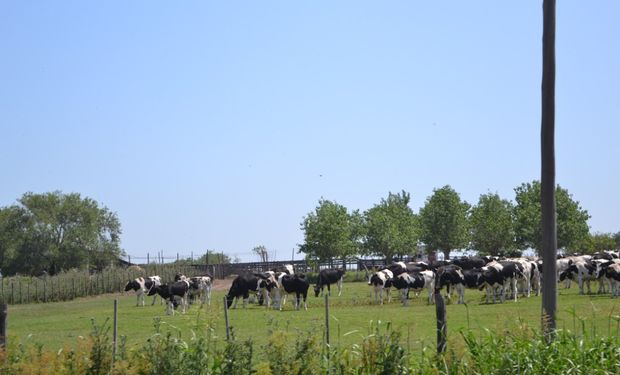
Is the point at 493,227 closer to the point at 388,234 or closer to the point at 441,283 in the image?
the point at 388,234

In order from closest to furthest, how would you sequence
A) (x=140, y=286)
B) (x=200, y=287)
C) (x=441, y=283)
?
(x=441, y=283) → (x=200, y=287) → (x=140, y=286)

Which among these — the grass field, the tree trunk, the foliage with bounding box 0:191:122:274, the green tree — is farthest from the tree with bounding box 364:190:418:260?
the tree trunk

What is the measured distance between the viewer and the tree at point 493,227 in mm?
83625

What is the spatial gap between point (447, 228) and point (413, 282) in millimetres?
48665

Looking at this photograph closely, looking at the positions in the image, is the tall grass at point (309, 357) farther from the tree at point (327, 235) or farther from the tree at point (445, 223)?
the tree at point (445, 223)

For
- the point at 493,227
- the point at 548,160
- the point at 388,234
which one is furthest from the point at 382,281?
the point at 493,227

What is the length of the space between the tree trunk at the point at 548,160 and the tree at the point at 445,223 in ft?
243

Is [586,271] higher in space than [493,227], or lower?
lower

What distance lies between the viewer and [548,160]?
13.6m

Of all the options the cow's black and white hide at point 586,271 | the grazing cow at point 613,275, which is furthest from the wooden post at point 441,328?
the cow's black and white hide at point 586,271

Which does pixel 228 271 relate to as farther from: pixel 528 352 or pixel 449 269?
pixel 528 352

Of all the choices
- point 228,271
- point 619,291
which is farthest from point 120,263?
point 619,291

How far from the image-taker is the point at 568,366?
11.0 metres

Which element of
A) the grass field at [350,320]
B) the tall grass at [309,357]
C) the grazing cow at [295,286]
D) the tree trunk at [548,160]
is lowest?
the grass field at [350,320]
